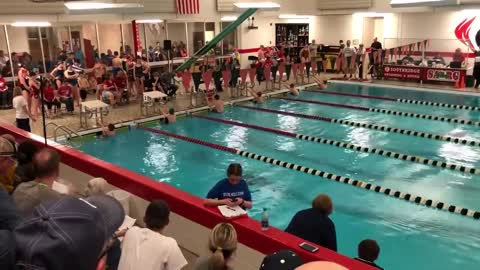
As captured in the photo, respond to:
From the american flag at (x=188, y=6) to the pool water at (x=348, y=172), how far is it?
21.1ft

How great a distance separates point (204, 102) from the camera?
13820 mm

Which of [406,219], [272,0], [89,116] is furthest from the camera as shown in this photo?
[272,0]

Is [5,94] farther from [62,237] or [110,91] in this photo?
[62,237]

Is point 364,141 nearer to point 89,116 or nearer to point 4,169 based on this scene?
point 89,116

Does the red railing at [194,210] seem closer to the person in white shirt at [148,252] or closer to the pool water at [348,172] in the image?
the person in white shirt at [148,252]

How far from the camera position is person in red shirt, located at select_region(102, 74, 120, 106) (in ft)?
41.0

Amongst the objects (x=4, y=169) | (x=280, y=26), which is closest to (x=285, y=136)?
(x=4, y=169)

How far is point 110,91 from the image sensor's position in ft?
41.5

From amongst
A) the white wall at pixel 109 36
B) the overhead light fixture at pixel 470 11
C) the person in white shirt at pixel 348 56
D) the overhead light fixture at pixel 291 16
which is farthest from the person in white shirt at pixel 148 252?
the overhead light fixture at pixel 291 16

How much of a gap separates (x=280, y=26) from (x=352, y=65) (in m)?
5.16

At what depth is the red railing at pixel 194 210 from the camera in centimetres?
342

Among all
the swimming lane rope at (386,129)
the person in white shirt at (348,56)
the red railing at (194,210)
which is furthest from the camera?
the person in white shirt at (348,56)

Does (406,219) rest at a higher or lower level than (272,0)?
lower

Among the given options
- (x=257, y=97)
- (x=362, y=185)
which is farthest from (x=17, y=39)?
(x=362, y=185)
